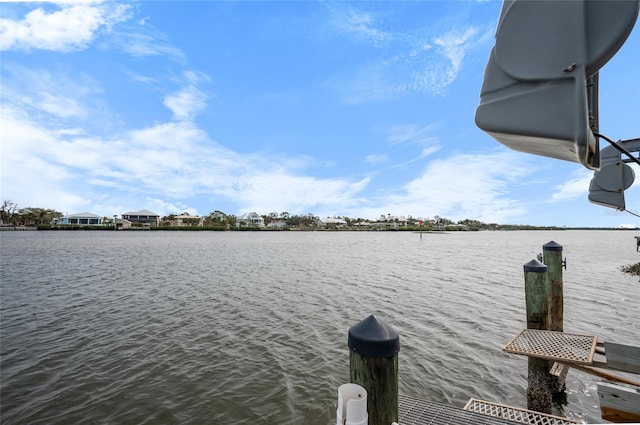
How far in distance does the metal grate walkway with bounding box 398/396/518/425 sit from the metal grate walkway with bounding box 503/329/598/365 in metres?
1.90

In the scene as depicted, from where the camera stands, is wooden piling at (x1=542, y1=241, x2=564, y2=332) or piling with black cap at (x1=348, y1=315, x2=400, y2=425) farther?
wooden piling at (x1=542, y1=241, x2=564, y2=332)

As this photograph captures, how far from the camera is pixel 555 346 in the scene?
579 centimetres

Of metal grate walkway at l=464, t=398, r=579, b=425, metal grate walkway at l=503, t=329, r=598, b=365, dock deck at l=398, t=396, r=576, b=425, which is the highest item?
metal grate walkway at l=503, t=329, r=598, b=365

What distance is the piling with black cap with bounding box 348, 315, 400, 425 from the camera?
2682 mm

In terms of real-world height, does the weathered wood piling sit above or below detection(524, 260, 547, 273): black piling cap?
below

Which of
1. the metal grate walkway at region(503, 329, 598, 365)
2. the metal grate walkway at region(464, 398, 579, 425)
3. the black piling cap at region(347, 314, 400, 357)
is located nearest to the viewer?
the black piling cap at region(347, 314, 400, 357)

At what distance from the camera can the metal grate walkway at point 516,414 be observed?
14.0 ft

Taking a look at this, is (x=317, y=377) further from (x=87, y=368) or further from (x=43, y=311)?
(x=43, y=311)

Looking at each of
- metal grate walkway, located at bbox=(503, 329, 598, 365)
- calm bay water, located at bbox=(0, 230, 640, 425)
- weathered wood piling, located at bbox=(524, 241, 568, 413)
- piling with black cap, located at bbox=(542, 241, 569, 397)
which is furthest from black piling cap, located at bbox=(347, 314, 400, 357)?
piling with black cap, located at bbox=(542, 241, 569, 397)

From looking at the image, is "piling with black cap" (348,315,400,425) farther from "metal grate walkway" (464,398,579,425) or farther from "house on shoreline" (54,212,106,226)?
"house on shoreline" (54,212,106,226)

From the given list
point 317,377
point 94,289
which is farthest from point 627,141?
point 94,289

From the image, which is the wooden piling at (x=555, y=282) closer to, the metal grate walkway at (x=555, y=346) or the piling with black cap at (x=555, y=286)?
the piling with black cap at (x=555, y=286)

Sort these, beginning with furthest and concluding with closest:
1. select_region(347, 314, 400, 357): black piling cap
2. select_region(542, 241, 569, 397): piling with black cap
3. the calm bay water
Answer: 1. select_region(542, 241, 569, 397): piling with black cap
2. the calm bay water
3. select_region(347, 314, 400, 357): black piling cap

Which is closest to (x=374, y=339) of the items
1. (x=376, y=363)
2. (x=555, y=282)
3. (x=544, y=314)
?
(x=376, y=363)
